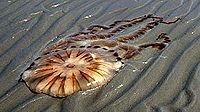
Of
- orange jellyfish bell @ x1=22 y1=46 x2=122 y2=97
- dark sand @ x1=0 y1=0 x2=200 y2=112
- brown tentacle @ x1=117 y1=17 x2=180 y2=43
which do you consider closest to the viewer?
dark sand @ x1=0 y1=0 x2=200 y2=112

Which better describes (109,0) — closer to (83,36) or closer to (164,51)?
(83,36)

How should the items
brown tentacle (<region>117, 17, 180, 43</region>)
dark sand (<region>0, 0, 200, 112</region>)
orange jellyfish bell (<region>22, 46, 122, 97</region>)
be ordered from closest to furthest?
dark sand (<region>0, 0, 200, 112</region>) < orange jellyfish bell (<region>22, 46, 122, 97</region>) < brown tentacle (<region>117, 17, 180, 43</region>)

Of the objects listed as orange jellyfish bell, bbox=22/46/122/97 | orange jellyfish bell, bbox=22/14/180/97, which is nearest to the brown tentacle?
orange jellyfish bell, bbox=22/14/180/97

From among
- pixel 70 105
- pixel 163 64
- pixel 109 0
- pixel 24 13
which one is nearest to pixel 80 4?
pixel 109 0

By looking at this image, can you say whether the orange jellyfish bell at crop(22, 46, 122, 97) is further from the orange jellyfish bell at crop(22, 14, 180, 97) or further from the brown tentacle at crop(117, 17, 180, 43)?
the brown tentacle at crop(117, 17, 180, 43)

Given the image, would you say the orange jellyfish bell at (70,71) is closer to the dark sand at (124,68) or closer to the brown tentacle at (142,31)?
the dark sand at (124,68)

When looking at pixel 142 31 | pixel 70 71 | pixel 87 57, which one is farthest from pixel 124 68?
pixel 142 31
